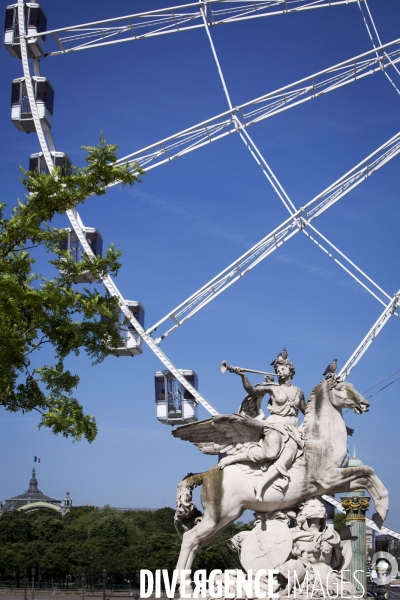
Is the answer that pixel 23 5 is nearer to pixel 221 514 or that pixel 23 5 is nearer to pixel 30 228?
pixel 30 228

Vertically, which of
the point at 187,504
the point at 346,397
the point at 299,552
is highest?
the point at 346,397

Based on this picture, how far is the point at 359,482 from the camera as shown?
1124cm

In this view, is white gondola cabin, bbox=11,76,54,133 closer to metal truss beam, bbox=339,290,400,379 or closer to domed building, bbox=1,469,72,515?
metal truss beam, bbox=339,290,400,379

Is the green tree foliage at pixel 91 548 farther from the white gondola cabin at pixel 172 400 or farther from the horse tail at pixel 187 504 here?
the horse tail at pixel 187 504

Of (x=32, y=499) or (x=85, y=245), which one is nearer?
(x=85, y=245)

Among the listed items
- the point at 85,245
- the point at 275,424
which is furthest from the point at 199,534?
the point at 85,245

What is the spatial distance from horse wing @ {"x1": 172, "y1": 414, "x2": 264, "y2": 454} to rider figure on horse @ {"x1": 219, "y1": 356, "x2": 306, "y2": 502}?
0.12 meters

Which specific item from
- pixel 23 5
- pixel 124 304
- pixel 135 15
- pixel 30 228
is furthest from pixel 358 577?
pixel 23 5

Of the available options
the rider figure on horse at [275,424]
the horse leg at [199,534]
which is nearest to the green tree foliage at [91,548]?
the horse leg at [199,534]

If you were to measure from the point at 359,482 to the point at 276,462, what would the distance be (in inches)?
43.5

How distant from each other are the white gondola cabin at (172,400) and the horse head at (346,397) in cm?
1383

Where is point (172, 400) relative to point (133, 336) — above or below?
below

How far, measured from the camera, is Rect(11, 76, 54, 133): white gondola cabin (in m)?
23.5

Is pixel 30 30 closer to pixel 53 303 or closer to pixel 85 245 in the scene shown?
pixel 85 245
